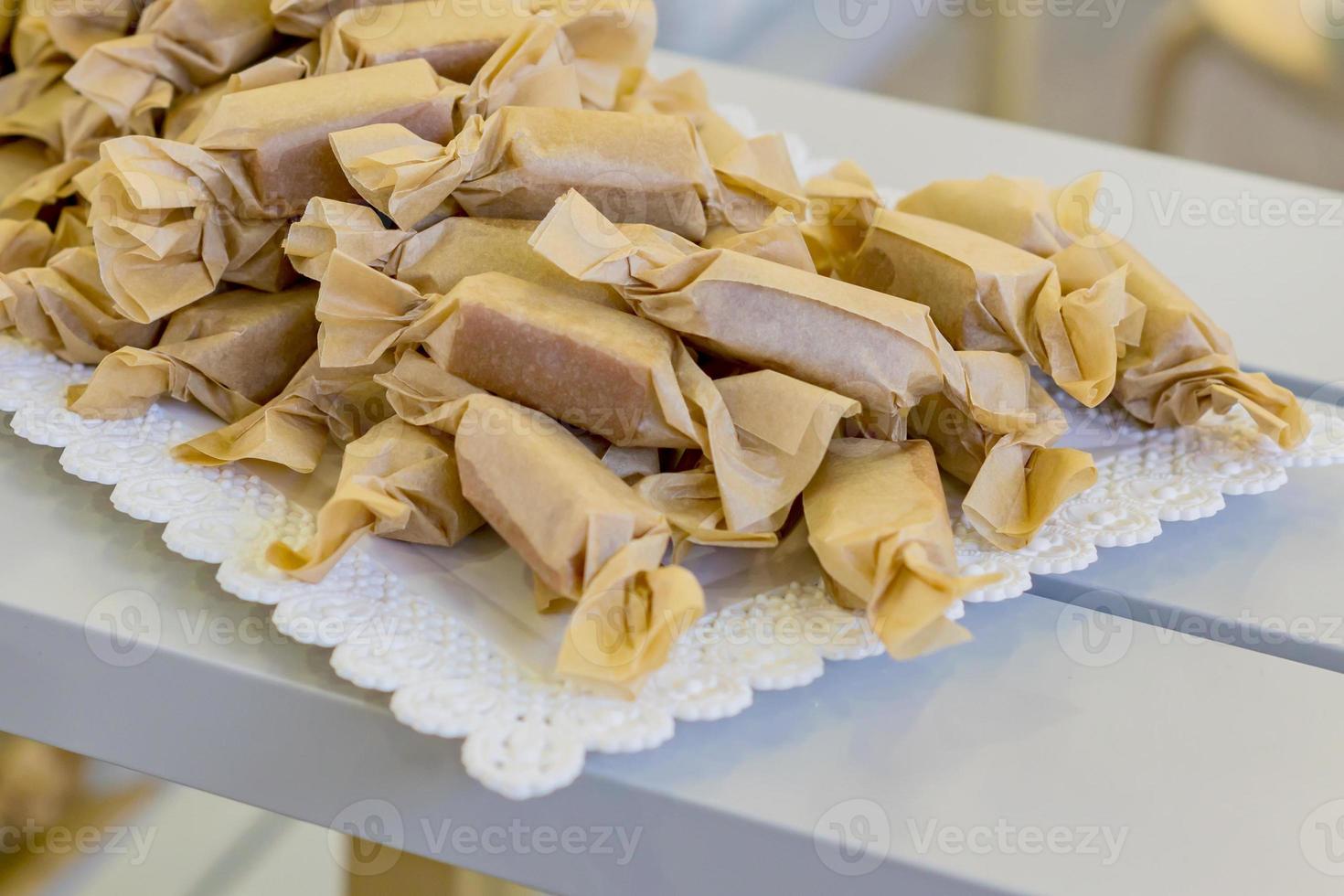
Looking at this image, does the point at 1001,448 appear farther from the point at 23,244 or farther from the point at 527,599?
the point at 23,244

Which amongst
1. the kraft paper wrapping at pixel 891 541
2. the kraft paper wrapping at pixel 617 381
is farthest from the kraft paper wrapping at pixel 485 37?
the kraft paper wrapping at pixel 891 541

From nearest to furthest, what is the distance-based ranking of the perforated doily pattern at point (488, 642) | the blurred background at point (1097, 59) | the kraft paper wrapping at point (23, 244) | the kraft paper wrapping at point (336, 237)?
1. the perforated doily pattern at point (488, 642)
2. the kraft paper wrapping at point (336, 237)
3. the kraft paper wrapping at point (23, 244)
4. the blurred background at point (1097, 59)

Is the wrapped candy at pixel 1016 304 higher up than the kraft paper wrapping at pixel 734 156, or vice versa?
the kraft paper wrapping at pixel 734 156

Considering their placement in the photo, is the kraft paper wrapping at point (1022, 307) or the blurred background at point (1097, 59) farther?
the blurred background at point (1097, 59)

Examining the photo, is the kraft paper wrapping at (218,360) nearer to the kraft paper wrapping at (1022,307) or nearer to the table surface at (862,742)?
the table surface at (862,742)

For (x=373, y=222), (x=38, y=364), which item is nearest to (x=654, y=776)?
(x=373, y=222)

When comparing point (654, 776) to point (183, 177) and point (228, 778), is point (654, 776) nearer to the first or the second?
point (228, 778)
